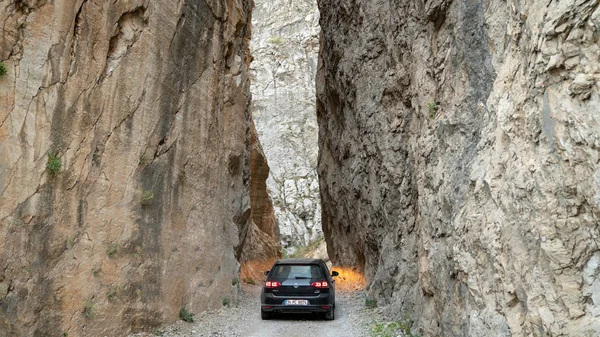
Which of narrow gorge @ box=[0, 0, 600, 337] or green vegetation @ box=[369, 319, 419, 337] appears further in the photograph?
green vegetation @ box=[369, 319, 419, 337]

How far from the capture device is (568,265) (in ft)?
13.7

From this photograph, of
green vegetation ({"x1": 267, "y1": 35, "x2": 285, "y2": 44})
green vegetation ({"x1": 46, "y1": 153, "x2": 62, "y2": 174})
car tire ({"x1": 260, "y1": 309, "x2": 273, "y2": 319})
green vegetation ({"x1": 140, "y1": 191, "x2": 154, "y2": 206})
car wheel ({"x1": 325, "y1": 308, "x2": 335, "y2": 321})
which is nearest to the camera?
green vegetation ({"x1": 46, "y1": 153, "x2": 62, "y2": 174})

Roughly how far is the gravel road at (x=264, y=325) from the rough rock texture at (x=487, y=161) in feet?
3.61

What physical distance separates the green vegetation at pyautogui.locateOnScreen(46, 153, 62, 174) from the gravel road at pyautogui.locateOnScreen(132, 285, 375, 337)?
12.7ft

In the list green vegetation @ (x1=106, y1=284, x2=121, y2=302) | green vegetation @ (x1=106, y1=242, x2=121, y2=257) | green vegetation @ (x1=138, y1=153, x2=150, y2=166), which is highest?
green vegetation @ (x1=138, y1=153, x2=150, y2=166)

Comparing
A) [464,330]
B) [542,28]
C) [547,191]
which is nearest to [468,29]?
[542,28]

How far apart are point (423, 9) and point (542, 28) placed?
5577mm

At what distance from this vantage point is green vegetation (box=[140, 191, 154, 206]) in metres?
9.45

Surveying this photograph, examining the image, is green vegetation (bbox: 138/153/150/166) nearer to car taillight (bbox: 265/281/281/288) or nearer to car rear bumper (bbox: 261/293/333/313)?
car taillight (bbox: 265/281/281/288)

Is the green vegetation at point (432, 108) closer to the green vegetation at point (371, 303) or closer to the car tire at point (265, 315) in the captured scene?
the car tire at point (265, 315)

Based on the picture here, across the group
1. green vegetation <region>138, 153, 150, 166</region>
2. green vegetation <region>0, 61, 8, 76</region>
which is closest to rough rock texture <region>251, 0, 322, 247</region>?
green vegetation <region>138, 153, 150, 166</region>

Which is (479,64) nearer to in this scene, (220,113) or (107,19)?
(107,19)

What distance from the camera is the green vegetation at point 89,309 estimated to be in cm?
811

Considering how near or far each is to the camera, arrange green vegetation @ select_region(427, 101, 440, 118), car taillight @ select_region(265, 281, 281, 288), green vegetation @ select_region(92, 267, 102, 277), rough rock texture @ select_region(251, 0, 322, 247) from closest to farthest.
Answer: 1. green vegetation @ select_region(92, 267, 102, 277)
2. green vegetation @ select_region(427, 101, 440, 118)
3. car taillight @ select_region(265, 281, 281, 288)
4. rough rock texture @ select_region(251, 0, 322, 247)
